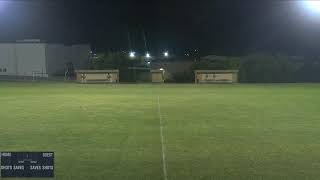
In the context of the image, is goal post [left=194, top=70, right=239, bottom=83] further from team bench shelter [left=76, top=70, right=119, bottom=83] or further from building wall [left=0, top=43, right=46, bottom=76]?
building wall [left=0, top=43, right=46, bottom=76]

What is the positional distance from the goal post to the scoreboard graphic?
4045 cm

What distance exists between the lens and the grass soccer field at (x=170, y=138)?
10422 millimetres

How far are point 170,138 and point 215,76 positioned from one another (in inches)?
1297

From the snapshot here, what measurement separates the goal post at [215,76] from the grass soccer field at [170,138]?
21.2 metres

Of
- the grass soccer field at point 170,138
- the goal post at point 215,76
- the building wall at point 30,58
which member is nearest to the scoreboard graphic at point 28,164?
the grass soccer field at point 170,138

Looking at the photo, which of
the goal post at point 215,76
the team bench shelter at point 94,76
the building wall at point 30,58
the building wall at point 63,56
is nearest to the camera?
the team bench shelter at point 94,76

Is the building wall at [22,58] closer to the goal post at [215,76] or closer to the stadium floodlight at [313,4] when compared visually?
the goal post at [215,76]

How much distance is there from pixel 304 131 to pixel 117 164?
7.38 metres

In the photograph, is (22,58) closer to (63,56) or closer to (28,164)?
(63,56)

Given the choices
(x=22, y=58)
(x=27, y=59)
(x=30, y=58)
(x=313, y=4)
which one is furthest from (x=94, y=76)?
(x=313, y=4)

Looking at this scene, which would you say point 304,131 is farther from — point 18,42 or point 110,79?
point 18,42

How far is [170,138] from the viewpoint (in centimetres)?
1480

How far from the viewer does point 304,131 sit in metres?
16.4

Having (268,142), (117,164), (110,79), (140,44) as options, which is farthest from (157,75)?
(117,164)
